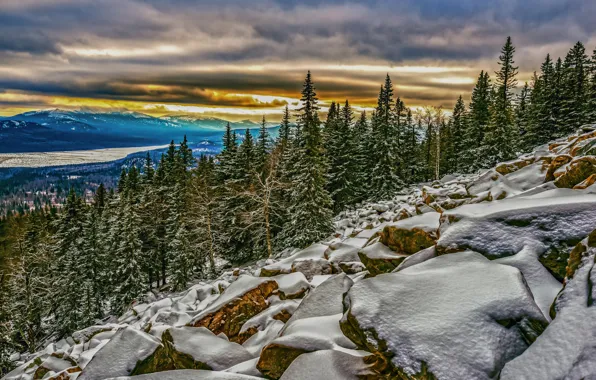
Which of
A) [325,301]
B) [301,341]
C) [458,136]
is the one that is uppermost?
[458,136]

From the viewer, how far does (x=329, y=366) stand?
561cm

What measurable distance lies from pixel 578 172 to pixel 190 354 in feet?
38.0

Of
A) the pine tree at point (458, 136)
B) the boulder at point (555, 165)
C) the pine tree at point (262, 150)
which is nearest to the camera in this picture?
the boulder at point (555, 165)

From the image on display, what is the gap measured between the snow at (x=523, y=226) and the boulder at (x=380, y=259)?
221 cm

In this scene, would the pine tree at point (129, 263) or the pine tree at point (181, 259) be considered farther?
the pine tree at point (129, 263)

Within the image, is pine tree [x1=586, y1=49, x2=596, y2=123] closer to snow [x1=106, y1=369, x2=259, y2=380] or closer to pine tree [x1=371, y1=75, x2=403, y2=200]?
pine tree [x1=371, y1=75, x2=403, y2=200]

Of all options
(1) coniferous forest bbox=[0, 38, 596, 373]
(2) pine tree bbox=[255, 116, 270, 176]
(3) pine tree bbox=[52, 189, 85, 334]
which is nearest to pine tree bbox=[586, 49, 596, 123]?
(1) coniferous forest bbox=[0, 38, 596, 373]

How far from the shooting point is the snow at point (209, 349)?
7.36 metres

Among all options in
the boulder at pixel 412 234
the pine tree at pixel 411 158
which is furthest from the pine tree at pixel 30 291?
the pine tree at pixel 411 158

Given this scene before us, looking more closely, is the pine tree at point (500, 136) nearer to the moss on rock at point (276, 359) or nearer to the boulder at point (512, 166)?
the boulder at point (512, 166)

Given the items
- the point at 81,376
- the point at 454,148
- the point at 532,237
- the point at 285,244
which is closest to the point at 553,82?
the point at 454,148

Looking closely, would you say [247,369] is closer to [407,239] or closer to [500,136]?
[407,239]

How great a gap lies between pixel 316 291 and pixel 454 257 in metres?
3.52

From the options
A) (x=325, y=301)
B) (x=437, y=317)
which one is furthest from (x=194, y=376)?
(x=437, y=317)
